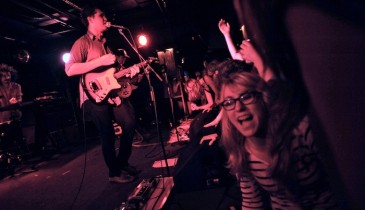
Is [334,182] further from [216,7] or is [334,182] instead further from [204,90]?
[216,7]

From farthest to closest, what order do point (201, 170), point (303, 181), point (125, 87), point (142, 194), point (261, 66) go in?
point (125, 87)
point (201, 170)
point (142, 194)
point (303, 181)
point (261, 66)

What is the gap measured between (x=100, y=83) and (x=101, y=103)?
26 cm

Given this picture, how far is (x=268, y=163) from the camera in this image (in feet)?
4.89

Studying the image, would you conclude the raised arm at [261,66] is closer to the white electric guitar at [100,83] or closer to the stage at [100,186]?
the stage at [100,186]

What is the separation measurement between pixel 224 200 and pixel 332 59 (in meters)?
2.28

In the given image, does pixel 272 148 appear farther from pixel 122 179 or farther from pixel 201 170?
pixel 122 179

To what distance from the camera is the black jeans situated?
3225 mm

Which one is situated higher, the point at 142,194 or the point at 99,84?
the point at 99,84

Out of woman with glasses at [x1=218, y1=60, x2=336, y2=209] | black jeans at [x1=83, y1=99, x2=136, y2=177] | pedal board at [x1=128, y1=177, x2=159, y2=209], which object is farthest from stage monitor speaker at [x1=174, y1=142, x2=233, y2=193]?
woman with glasses at [x1=218, y1=60, x2=336, y2=209]

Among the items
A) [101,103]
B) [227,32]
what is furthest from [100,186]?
[227,32]

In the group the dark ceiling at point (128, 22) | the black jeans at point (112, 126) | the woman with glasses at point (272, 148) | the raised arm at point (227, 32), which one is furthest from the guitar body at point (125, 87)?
the dark ceiling at point (128, 22)

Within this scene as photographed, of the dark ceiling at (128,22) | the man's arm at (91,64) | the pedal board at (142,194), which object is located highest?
Answer: the dark ceiling at (128,22)

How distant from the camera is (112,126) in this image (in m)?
3.32

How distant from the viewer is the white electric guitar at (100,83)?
319cm
